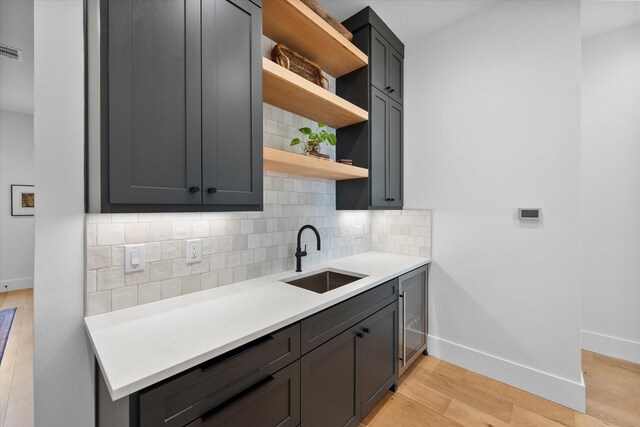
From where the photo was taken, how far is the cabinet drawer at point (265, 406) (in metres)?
0.95

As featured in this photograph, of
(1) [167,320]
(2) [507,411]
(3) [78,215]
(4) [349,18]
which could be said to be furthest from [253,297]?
(4) [349,18]

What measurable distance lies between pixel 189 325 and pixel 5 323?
128 inches

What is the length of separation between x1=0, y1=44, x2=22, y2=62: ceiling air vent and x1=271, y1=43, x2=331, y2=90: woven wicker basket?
8.06 ft

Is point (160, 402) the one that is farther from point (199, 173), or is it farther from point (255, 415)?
point (199, 173)

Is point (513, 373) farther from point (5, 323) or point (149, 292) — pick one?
point (5, 323)

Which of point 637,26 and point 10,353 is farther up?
point 637,26

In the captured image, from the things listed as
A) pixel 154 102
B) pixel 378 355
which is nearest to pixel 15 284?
pixel 154 102

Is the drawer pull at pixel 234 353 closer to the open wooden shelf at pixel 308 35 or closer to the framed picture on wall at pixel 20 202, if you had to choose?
the open wooden shelf at pixel 308 35

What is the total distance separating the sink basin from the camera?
196cm

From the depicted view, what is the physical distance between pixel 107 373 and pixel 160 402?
0.17 metres

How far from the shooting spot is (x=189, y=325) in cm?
110

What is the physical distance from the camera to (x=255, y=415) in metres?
1.05

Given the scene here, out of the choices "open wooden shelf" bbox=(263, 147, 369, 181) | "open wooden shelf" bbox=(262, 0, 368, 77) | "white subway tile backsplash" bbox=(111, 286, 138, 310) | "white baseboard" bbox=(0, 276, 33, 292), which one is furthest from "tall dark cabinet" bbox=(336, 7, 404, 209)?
"white baseboard" bbox=(0, 276, 33, 292)

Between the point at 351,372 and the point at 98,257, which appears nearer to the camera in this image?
the point at 98,257
